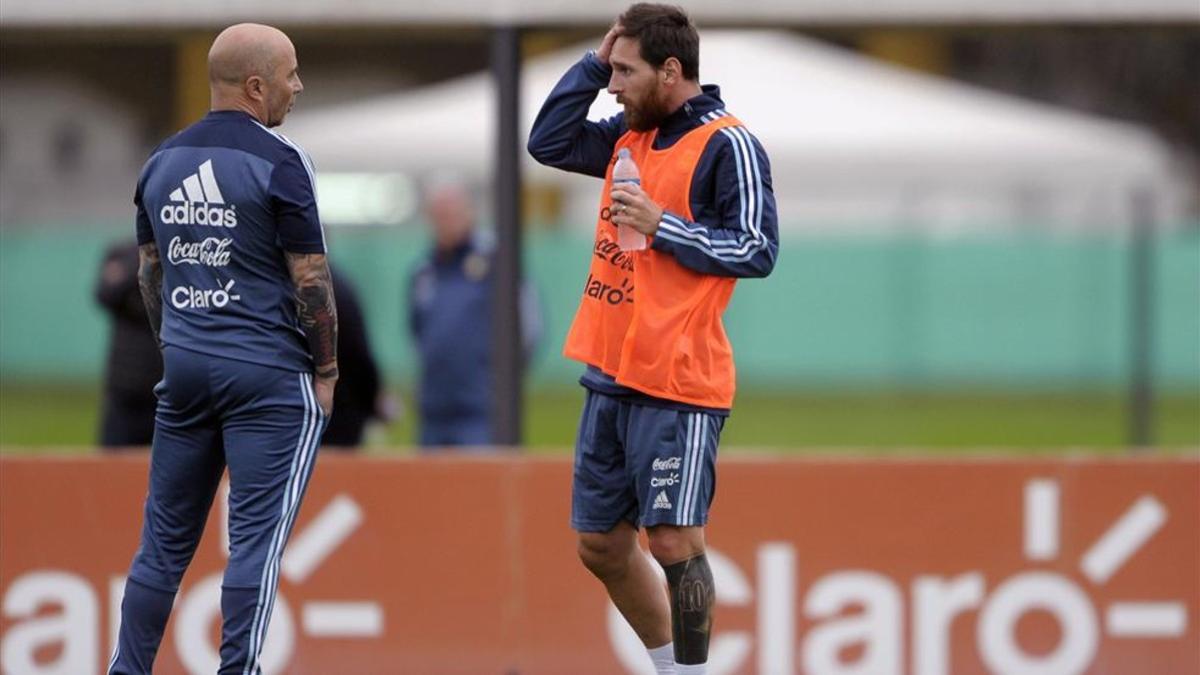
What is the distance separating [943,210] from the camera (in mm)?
21547

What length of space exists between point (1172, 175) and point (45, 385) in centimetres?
1637

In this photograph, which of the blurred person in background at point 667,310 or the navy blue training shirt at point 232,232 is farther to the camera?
the blurred person in background at point 667,310

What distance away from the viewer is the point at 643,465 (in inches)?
230

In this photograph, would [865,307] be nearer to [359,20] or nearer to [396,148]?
[396,148]

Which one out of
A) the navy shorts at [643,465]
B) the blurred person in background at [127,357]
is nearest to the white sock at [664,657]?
the navy shorts at [643,465]

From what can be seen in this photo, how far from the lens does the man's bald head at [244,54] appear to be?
18.3 feet

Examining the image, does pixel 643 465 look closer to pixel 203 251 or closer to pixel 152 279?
pixel 203 251

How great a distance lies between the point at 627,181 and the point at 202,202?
1.21 m

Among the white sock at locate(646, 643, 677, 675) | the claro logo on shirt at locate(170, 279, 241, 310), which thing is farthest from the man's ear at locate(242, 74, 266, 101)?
the white sock at locate(646, 643, 677, 675)

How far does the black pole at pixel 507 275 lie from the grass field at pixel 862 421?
9.13 metres

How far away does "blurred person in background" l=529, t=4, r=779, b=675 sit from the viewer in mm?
5723

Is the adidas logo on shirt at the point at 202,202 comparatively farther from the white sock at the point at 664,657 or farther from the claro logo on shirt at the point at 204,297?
the white sock at the point at 664,657

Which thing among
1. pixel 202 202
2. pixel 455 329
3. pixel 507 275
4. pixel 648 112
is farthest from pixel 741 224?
pixel 455 329

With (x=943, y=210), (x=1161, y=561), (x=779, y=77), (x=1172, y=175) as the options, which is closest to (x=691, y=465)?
(x=1161, y=561)
